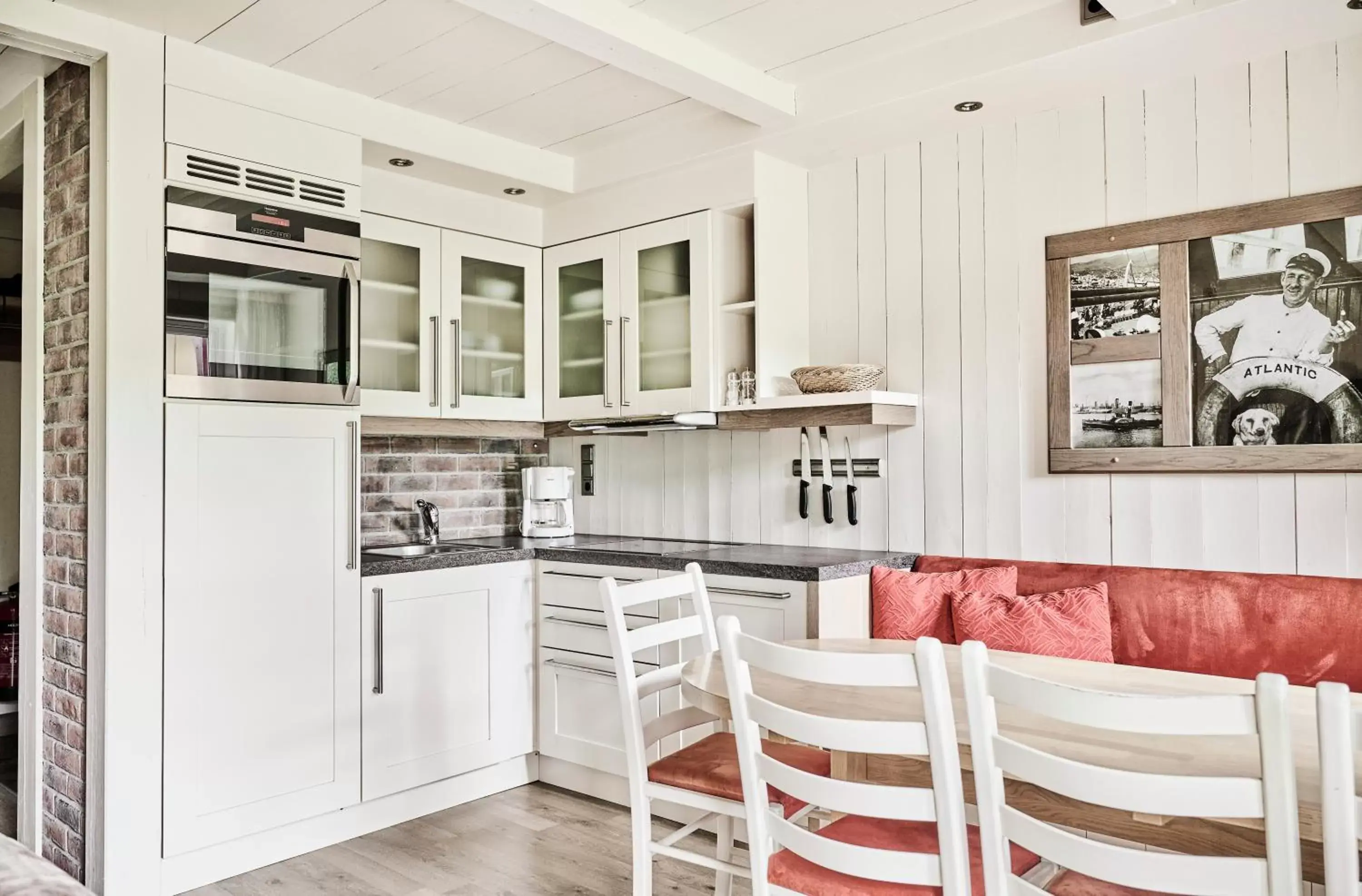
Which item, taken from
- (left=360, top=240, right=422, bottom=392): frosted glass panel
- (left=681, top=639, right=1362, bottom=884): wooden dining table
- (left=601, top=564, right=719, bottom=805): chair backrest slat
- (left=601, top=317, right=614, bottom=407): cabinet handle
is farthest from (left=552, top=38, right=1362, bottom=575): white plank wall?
(left=360, top=240, right=422, bottom=392): frosted glass panel

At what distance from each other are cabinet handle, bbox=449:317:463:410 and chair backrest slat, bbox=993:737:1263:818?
2805mm

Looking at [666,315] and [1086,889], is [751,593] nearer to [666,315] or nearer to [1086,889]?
[666,315]

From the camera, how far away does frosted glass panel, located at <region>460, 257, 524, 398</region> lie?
3.94m

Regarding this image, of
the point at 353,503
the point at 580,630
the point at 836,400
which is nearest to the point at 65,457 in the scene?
the point at 353,503

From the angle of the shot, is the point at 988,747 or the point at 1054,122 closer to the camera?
the point at 988,747

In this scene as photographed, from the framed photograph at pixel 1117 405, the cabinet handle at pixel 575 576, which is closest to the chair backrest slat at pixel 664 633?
the cabinet handle at pixel 575 576

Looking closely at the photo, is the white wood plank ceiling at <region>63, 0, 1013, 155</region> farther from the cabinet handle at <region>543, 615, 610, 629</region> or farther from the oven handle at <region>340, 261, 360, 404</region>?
the cabinet handle at <region>543, 615, 610, 629</region>

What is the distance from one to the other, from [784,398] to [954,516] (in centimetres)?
69

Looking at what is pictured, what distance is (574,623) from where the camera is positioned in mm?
3639

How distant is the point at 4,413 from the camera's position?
462 centimetres

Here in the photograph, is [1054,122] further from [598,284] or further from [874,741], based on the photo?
[874,741]

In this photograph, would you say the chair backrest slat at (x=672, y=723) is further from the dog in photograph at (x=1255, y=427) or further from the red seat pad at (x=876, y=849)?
the dog in photograph at (x=1255, y=427)

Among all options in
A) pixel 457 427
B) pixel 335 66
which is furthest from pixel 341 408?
pixel 335 66

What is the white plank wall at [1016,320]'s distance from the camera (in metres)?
2.64
